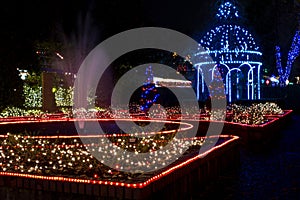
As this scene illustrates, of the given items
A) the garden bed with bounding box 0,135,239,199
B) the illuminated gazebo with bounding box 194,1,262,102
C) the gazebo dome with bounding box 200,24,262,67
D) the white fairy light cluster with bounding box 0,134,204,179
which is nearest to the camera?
the garden bed with bounding box 0,135,239,199

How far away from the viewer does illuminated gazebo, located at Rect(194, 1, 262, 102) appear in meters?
23.5

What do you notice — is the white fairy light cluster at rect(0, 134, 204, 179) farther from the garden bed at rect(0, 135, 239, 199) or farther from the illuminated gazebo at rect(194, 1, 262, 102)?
the illuminated gazebo at rect(194, 1, 262, 102)

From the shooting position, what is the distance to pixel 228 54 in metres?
23.3

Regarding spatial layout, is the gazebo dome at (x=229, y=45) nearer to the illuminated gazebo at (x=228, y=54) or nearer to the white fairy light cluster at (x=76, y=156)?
the illuminated gazebo at (x=228, y=54)

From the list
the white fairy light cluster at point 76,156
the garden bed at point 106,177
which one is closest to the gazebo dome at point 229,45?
the white fairy light cluster at point 76,156

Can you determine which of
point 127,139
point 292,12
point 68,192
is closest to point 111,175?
point 68,192

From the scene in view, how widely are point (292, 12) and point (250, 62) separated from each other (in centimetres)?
1592

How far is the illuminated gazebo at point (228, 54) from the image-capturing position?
23547 millimetres

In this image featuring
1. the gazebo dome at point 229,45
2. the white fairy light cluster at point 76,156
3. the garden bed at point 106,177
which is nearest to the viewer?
the garden bed at point 106,177

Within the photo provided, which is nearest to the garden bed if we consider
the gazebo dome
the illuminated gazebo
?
the gazebo dome

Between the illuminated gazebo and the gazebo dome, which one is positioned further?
the illuminated gazebo

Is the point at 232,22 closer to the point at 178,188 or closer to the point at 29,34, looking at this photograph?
the point at 29,34

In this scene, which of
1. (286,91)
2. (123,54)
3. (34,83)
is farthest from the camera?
(286,91)

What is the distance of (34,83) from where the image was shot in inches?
1081
